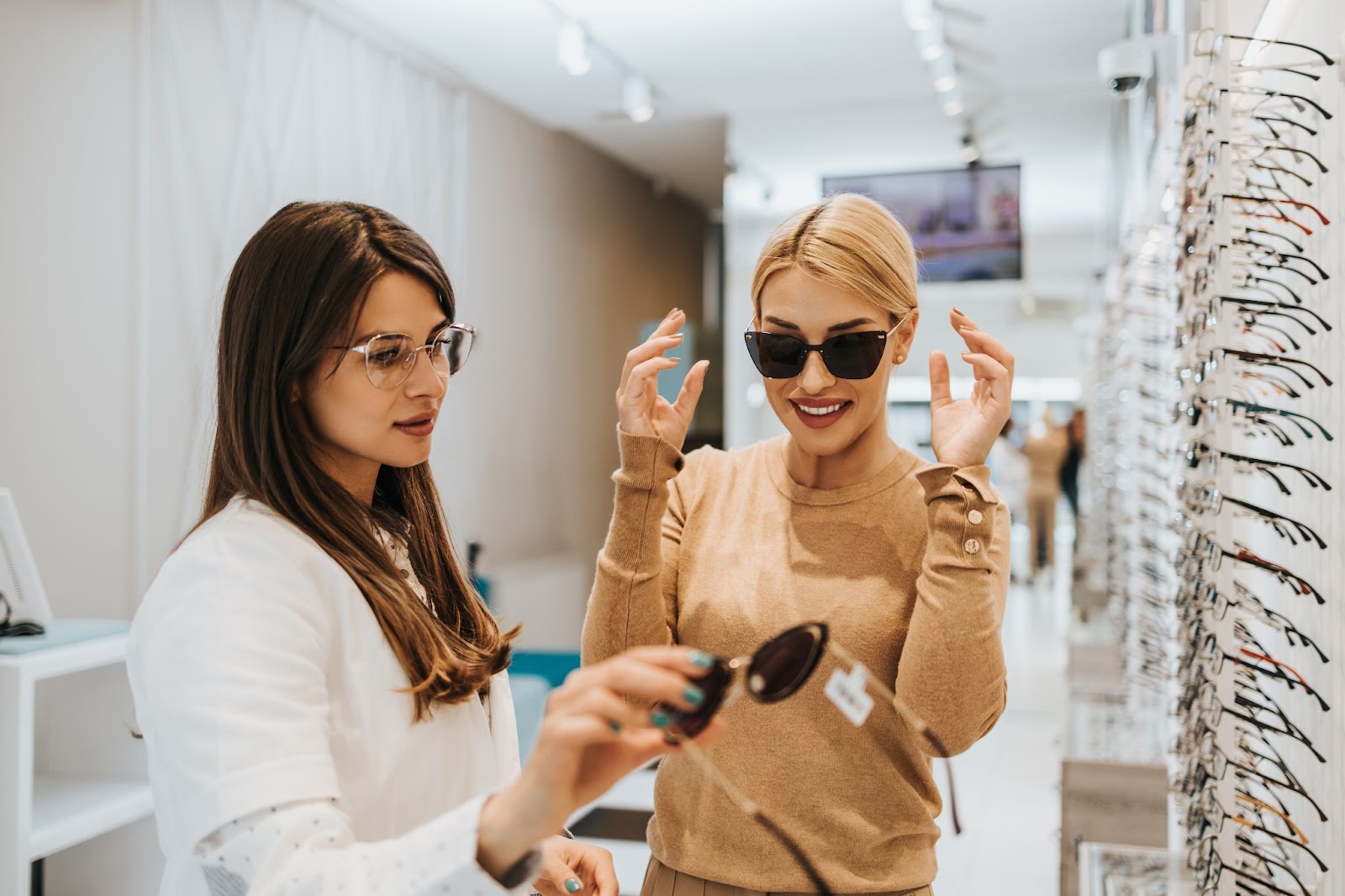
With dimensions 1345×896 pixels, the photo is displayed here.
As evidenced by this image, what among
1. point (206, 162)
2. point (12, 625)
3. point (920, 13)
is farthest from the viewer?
point (920, 13)

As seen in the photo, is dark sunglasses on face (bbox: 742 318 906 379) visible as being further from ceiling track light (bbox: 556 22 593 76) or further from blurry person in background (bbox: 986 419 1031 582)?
blurry person in background (bbox: 986 419 1031 582)

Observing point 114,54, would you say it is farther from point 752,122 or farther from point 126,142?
point 752,122

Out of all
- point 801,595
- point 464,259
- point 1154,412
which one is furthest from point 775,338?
point 464,259

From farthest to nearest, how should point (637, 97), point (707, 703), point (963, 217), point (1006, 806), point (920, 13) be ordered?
A: point (963, 217), point (637, 97), point (1006, 806), point (920, 13), point (707, 703)

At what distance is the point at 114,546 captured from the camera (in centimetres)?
417

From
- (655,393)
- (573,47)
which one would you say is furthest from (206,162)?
(655,393)

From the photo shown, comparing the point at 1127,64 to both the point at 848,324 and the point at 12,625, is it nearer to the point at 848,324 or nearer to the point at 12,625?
the point at 848,324

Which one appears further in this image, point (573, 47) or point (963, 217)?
point (963, 217)

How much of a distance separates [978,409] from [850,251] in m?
0.25

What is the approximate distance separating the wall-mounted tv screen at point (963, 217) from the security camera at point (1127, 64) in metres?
2.91

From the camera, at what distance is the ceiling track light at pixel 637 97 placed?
251 inches

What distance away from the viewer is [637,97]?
644 cm

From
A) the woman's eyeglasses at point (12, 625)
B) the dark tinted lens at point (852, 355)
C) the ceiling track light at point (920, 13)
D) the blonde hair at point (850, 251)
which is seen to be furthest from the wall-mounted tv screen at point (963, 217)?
the dark tinted lens at point (852, 355)

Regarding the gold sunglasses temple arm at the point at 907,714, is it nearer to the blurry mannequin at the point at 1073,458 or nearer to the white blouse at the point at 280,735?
the white blouse at the point at 280,735
